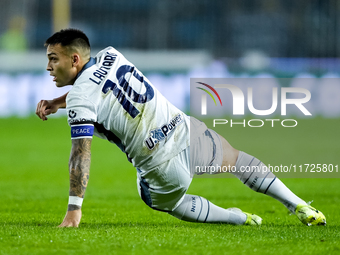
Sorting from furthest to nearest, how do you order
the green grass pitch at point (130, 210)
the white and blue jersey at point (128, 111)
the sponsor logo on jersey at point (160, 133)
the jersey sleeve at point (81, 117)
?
the sponsor logo on jersey at point (160, 133), the white and blue jersey at point (128, 111), the jersey sleeve at point (81, 117), the green grass pitch at point (130, 210)

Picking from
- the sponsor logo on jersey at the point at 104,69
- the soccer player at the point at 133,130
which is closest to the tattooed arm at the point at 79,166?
the soccer player at the point at 133,130

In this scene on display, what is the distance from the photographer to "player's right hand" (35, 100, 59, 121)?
4172mm

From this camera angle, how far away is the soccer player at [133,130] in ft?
12.0

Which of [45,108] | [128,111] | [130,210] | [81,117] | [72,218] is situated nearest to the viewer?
[81,117]

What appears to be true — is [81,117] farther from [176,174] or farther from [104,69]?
[176,174]

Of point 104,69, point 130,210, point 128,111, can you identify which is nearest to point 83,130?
point 128,111

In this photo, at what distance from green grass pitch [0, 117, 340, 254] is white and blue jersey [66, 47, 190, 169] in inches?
24.5

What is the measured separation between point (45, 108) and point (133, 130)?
0.81m

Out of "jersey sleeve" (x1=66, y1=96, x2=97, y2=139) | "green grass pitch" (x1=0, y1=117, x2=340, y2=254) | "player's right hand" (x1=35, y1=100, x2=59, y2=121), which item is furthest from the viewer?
"player's right hand" (x1=35, y1=100, x2=59, y2=121)

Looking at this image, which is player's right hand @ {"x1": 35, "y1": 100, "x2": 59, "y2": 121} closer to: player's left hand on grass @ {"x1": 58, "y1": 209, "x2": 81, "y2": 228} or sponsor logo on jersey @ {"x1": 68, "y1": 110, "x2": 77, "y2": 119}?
sponsor logo on jersey @ {"x1": 68, "y1": 110, "x2": 77, "y2": 119}

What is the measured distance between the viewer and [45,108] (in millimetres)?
4195

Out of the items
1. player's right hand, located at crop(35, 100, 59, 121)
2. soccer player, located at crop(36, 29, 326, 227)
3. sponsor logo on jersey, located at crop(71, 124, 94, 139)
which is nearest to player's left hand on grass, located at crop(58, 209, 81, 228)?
soccer player, located at crop(36, 29, 326, 227)

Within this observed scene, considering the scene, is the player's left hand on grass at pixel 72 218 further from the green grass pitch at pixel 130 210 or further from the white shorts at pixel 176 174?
the white shorts at pixel 176 174

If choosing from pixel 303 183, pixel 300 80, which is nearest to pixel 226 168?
pixel 303 183
